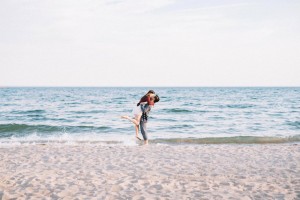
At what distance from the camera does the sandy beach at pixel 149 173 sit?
5.93 meters

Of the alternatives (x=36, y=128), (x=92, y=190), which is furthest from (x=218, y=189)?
(x=36, y=128)

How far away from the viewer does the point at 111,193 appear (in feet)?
19.4

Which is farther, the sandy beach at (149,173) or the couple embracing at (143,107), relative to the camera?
the couple embracing at (143,107)

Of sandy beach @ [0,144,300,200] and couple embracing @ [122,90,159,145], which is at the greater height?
couple embracing @ [122,90,159,145]

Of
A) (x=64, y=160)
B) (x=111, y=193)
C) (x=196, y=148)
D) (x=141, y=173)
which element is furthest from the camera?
(x=196, y=148)

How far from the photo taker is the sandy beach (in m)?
5.93

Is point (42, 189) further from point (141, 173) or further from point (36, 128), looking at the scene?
point (36, 128)

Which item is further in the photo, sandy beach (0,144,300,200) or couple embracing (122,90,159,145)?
couple embracing (122,90,159,145)

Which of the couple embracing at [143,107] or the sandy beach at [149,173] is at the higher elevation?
the couple embracing at [143,107]

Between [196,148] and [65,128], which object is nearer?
[196,148]

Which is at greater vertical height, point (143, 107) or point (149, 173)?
point (143, 107)

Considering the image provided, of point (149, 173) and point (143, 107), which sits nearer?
point (149, 173)

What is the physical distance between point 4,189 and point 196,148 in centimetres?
687

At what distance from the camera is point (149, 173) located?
7.36 meters
